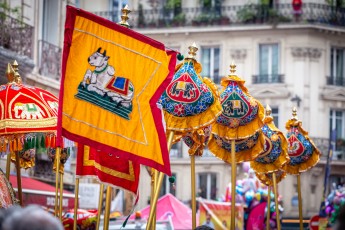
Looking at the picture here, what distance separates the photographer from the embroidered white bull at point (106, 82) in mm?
10367

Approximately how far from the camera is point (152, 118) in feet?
34.9

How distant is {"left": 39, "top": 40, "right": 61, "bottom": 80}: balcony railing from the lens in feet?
78.4

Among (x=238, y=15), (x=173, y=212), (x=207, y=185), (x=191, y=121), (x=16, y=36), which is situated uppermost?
(x=238, y=15)

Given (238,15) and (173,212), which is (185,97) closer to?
(173,212)

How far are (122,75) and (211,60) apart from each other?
102ft

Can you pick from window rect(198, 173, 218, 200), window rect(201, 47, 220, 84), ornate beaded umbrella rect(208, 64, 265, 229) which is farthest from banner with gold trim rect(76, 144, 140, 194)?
window rect(201, 47, 220, 84)

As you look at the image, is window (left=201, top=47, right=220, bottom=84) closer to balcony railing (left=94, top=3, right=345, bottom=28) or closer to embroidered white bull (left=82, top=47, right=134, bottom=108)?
balcony railing (left=94, top=3, right=345, bottom=28)

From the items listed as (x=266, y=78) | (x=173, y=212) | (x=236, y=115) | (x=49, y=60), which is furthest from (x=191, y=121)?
(x=266, y=78)

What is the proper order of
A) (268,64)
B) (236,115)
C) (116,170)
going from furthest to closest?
(268,64) < (236,115) < (116,170)

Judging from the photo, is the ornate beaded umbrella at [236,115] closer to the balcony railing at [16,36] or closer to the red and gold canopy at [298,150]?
the red and gold canopy at [298,150]

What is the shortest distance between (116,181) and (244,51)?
29.7m

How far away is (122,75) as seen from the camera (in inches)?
415

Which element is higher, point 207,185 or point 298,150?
point 298,150

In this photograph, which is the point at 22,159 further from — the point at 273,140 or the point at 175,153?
the point at 175,153
